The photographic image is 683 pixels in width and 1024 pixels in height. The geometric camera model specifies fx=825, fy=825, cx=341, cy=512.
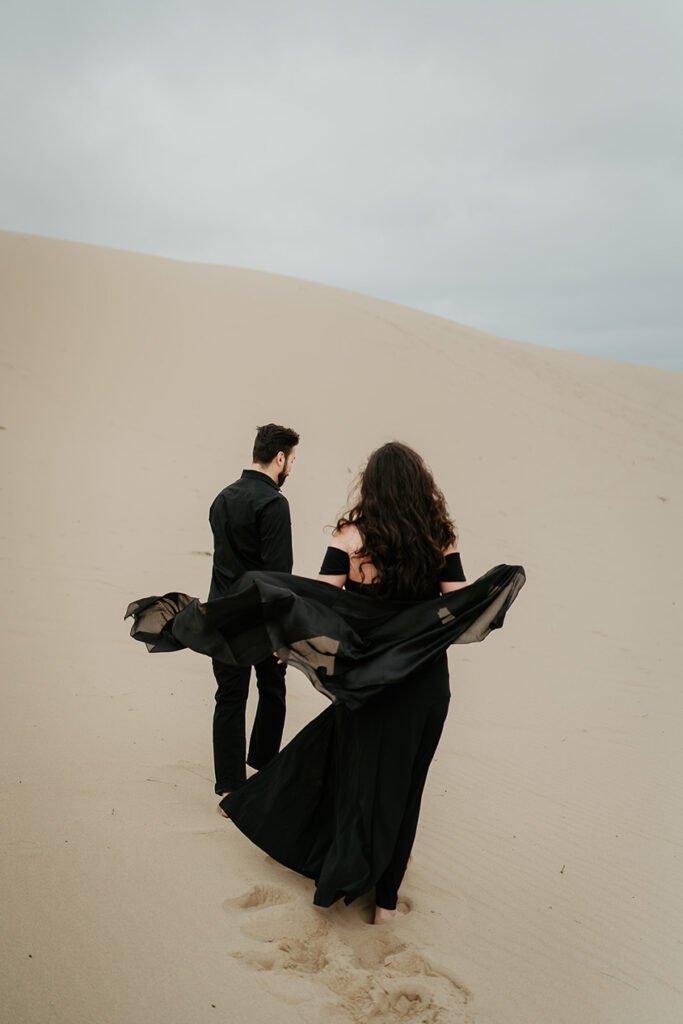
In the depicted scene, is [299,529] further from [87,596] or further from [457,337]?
[457,337]

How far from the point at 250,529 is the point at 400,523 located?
1062 mm

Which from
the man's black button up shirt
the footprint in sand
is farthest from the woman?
the man's black button up shirt

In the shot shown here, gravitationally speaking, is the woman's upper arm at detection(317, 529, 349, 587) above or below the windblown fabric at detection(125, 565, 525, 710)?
above

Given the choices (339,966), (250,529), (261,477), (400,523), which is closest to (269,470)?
(261,477)

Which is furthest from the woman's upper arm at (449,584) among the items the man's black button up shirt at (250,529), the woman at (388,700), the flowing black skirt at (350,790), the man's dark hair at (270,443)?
the man's dark hair at (270,443)

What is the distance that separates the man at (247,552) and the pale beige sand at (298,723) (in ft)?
1.13

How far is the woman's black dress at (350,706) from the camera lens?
3.14 metres

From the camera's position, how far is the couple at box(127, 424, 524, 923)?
124 inches

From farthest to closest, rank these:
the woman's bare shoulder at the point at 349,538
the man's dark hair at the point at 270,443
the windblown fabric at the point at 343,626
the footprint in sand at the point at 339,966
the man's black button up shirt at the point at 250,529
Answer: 1. the man's dark hair at the point at 270,443
2. the man's black button up shirt at the point at 250,529
3. the woman's bare shoulder at the point at 349,538
4. the windblown fabric at the point at 343,626
5. the footprint in sand at the point at 339,966

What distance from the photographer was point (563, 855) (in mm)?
4184

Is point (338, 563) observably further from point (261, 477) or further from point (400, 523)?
point (261, 477)

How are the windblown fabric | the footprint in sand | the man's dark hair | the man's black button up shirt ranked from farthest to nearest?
the man's dark hair
the man's black button up shirt
the windblown fabric
the footprint in sand

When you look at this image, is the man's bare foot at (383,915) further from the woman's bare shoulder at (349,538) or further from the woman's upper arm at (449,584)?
the woman's bare shoulder at (349,538)

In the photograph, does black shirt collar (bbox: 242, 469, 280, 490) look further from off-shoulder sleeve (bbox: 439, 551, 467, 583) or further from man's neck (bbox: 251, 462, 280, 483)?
off-shoulder sleeve (bbox: 439, 551, 467, 583)
